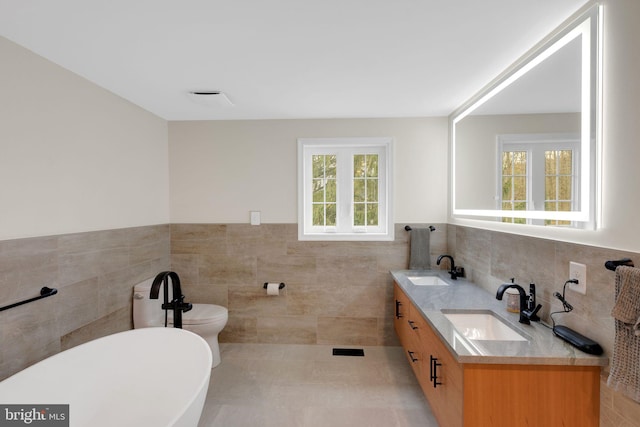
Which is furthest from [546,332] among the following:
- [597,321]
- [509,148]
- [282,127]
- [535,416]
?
[282,127]

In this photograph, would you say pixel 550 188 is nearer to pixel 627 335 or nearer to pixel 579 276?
pixel 579 276

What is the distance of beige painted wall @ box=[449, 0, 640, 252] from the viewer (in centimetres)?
103

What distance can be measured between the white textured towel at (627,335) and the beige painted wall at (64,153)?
9.00ft

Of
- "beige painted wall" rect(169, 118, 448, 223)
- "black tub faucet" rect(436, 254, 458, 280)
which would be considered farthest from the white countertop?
"beige painted wall" rect(169, 118, 448, 223)

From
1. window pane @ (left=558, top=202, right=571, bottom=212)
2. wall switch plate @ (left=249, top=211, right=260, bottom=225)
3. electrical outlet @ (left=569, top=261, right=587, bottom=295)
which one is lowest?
Answer: electrical outlet @ (left=569, top=261, right=587, bottom=295)

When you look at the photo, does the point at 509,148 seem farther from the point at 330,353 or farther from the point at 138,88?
the point at 138,88

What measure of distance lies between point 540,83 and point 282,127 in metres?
2.06

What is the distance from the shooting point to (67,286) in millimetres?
1750

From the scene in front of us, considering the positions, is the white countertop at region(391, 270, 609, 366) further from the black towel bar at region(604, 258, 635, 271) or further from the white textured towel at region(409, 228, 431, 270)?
the white textured towel at region(409, 228, 431, 270)

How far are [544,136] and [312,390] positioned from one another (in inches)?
89.9

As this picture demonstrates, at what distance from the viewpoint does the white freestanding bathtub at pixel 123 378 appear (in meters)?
1.34

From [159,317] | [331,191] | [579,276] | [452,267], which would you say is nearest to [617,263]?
[579,276]

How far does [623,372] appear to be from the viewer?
3.21 ft

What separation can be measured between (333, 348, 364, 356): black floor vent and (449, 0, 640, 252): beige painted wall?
6.75 ft
